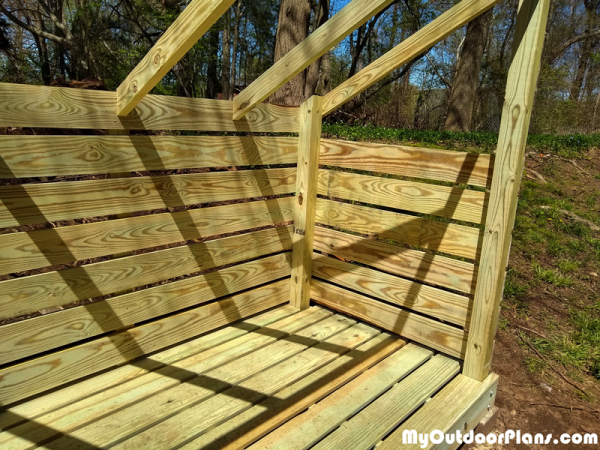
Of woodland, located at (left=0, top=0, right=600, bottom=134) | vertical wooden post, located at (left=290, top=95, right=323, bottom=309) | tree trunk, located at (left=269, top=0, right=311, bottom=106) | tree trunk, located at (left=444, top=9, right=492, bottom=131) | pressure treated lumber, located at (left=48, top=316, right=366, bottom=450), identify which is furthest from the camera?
woodland, located at (left=0, top=0, right=600, bottom=134)

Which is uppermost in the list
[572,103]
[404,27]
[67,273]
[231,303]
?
[404,27]

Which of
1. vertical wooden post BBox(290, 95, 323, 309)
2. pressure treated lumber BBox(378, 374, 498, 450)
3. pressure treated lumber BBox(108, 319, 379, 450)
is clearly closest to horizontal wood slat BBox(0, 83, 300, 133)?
vertical wooden post BBox(290, 95, 323, 309)

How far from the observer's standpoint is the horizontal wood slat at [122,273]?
1780 mm

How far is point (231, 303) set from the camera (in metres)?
2.67

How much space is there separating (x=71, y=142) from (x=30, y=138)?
16 cm

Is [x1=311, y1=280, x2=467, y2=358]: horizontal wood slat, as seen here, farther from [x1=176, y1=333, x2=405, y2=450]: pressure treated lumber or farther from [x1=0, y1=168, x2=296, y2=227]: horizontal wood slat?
[x1=0, y1=168, x2=296, y2=227]: horizontal wood slat

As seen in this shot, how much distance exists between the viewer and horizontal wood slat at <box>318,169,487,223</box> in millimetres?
2174

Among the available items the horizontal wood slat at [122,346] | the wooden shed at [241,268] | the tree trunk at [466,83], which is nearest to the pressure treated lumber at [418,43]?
the wooden shed at [241,268]

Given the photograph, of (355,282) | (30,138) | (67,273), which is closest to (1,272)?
(67,273)

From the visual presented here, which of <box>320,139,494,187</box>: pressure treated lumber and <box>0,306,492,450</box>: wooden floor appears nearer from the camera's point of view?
<box>0,306,492,450</box>: wooden floor

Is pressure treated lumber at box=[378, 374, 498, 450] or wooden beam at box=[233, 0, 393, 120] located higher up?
wooden beam at box=[233, 0, 393, 120]

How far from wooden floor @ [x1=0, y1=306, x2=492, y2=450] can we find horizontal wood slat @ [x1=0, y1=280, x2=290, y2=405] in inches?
2.5

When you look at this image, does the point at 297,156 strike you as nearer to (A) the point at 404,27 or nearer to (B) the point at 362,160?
(B) the point at 362,160

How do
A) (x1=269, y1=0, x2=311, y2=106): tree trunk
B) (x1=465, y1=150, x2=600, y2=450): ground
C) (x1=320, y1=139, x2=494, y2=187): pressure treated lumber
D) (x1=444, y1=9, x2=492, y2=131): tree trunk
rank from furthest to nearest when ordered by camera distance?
(x1=444, y1=9, x2=492, y2=131): tree trunk
(x1=269, y1=0, x2=311, y2=106): tree trunk
(x1=465, y1=150, x2=600, y2=450): ground
(x1=320, y1=139, x2=494, y2=187): pressure treated lumber
